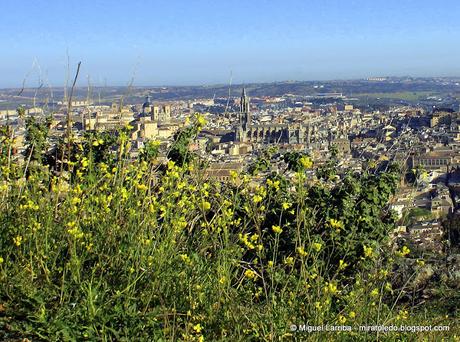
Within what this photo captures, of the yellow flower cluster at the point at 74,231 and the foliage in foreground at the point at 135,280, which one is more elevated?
the yellow flower cluster at the point at 74,231

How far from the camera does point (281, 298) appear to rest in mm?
2080

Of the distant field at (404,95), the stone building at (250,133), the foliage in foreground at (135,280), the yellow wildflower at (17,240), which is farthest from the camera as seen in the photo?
the distant field at (404,95)

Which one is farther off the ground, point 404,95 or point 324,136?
point 324,136

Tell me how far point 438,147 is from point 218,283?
43.7m

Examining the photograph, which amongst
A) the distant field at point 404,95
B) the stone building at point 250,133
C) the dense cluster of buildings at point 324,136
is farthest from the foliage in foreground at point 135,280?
the distant field at point 404,95

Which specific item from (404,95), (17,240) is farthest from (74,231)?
(404,95)

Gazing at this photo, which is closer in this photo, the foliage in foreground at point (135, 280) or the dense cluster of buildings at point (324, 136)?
the foliage in foreground at point (135, 280)

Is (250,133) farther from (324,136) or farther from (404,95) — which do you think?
(404,95)

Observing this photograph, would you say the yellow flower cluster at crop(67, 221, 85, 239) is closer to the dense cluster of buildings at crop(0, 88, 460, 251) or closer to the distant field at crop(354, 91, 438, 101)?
the dense cluster of buildings at crop(0, 88, 460, 251)

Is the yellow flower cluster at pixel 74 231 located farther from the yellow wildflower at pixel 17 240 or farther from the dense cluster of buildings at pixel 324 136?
the dense cluster of buildings at pixel 324 136

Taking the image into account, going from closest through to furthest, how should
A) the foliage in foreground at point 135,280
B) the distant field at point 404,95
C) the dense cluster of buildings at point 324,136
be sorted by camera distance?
1. the foliage in foreground at point 135,280
2. the dense cluster of buildings at point 324,136
3. the distant field at point 404,95

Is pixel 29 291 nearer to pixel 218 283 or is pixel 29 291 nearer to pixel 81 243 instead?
pixel 81 243

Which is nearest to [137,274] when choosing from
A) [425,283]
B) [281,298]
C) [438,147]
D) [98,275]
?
[98,275]

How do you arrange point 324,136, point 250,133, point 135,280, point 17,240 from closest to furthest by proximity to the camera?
point 135,280, point 17,240, point 250,133, point 324,136
